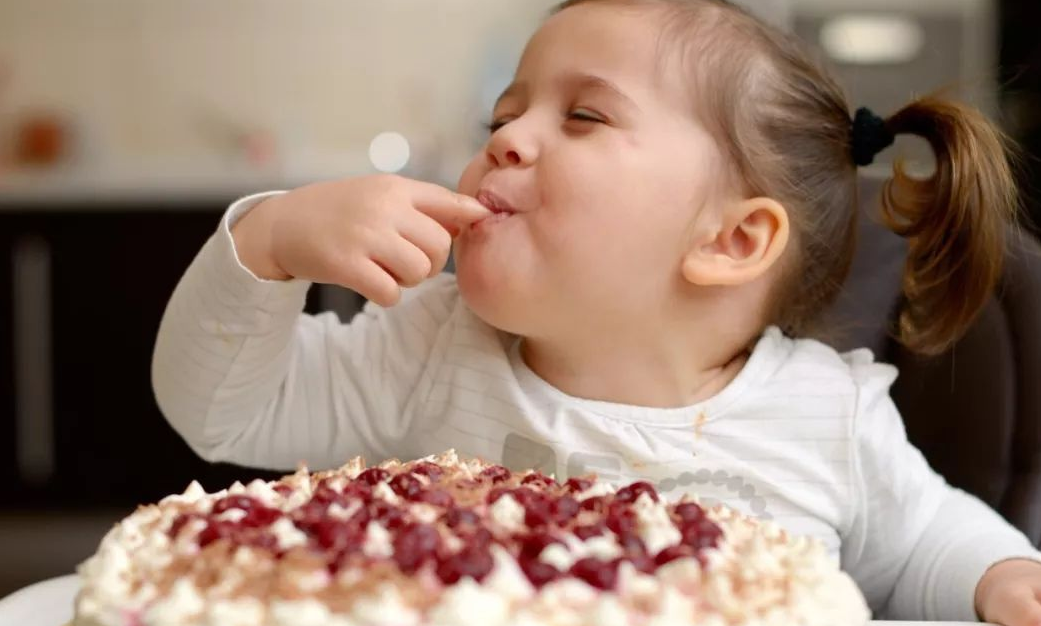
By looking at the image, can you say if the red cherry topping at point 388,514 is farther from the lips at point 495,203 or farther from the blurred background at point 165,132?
the blurred background at point 165,132

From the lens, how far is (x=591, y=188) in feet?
3.21

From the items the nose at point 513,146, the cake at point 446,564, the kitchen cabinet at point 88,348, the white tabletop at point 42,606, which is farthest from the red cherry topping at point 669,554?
the kitchen cabinet at point 88,348

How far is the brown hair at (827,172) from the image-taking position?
105 cm

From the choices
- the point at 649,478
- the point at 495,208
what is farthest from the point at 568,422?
the point at 495,208

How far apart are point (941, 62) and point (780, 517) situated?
96.0 inches

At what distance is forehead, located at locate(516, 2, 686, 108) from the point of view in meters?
1.02

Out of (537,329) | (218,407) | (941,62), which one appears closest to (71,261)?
(218,407)

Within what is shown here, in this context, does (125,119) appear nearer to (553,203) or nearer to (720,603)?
(553,203)

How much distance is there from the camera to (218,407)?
1.08 metres

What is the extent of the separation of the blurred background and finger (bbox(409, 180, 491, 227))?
5.02 feet

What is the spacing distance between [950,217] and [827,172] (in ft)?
0.39

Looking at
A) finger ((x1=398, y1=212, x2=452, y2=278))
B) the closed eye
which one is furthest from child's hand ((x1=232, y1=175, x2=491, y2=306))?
the closed eye

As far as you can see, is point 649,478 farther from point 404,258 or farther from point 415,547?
point 415,547

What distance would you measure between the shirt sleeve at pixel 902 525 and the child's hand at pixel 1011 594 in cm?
4
